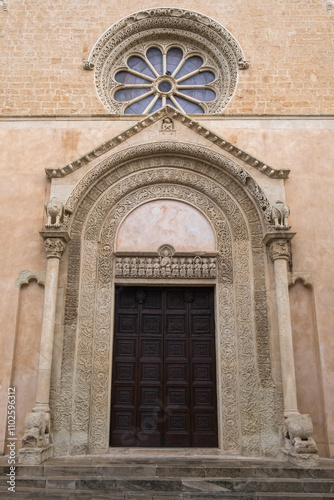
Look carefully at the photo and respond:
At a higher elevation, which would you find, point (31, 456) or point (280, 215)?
point (280, 215)

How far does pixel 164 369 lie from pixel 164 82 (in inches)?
264

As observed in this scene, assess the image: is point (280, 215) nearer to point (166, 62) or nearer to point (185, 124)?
point (185, 124)

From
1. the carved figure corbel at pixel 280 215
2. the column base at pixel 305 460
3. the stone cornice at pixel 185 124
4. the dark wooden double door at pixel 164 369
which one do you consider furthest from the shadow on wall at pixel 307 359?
the stone cornice at pixel 185 124

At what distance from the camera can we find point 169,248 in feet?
28.9

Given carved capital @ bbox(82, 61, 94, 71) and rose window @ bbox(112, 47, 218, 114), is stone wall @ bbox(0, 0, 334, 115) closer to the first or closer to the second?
carved capital @ bbox(82, 61, 94, 71)

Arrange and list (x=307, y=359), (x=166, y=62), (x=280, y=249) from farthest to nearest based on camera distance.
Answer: (x=166, y=62), (x=280, y=249), (x=307, y=359)

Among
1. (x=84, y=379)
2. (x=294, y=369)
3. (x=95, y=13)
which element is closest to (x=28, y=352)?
(x=84, y=379)

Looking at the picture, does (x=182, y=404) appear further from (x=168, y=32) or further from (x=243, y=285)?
(x=168, y=32)

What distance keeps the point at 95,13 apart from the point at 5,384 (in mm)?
8536

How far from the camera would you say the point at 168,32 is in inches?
436

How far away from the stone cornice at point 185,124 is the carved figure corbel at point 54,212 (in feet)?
2.38

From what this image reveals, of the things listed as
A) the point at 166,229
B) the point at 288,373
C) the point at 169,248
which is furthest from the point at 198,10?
the point at 288,373

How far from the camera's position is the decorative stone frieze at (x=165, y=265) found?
8.63 meters

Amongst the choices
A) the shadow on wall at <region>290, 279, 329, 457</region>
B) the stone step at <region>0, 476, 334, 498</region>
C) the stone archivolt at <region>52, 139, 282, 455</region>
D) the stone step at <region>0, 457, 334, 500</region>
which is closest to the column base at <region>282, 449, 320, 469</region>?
the stone step at <region>0, 457, 334, 500</region>
